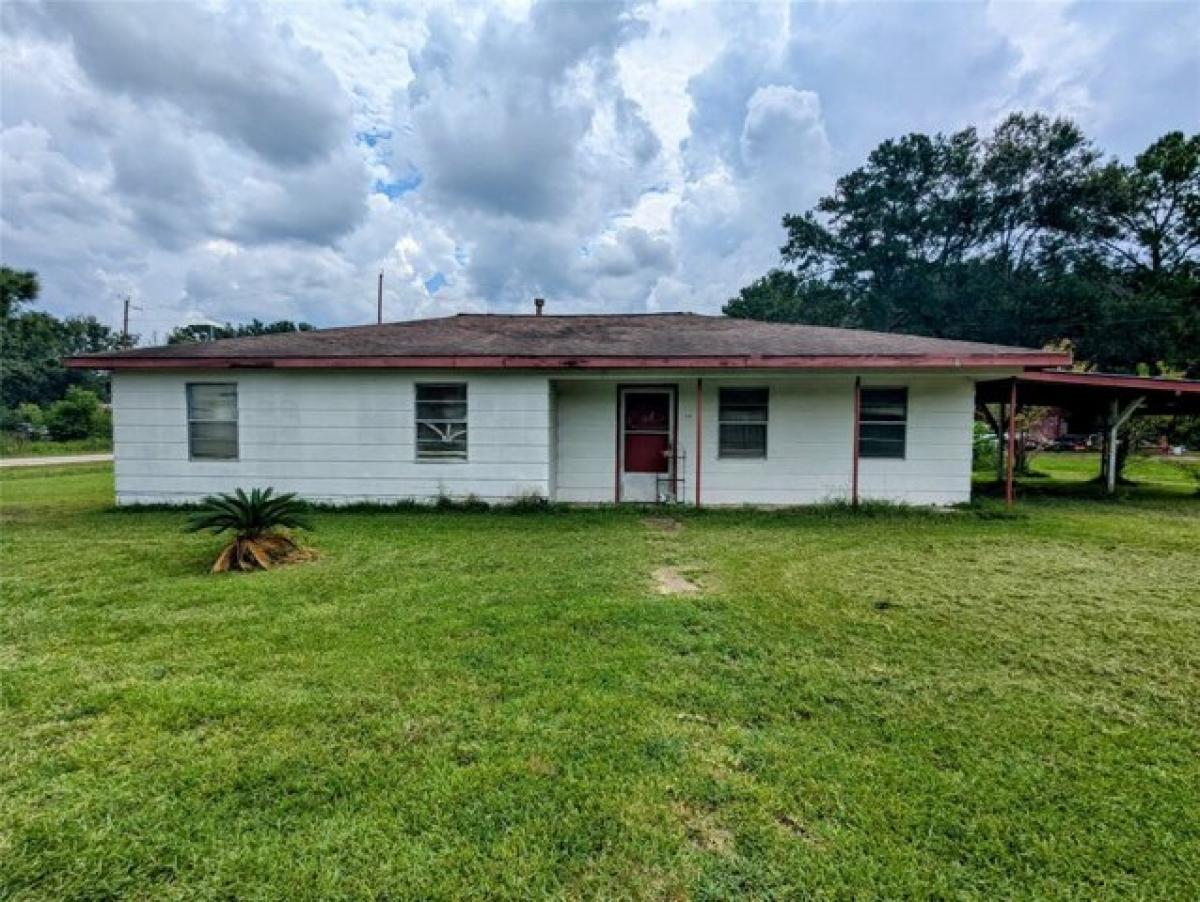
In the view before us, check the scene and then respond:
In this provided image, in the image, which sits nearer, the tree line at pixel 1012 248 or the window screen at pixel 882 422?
the window screen at pixel 882 422

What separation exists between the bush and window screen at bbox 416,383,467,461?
2522 centimetres

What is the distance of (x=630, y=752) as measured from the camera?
240 cm

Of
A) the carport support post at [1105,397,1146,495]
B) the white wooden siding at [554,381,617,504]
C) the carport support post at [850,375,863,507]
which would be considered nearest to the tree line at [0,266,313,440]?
the white wooden siding at [554,381,617,504]

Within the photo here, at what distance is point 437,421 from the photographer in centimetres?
880

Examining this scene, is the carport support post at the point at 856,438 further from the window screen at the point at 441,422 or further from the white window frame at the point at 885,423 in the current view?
the window screen at the point at 441,422

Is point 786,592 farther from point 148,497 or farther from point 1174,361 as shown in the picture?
point 1174,361

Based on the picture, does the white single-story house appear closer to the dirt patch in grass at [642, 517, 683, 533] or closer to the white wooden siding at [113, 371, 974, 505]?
the white wooden siding at [113, 371, 974, 505]

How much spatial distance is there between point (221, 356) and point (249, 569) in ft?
15.8

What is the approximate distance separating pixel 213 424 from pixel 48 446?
20318mm

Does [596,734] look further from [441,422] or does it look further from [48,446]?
[48,446]

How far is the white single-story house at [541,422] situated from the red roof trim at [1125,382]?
4.54ft

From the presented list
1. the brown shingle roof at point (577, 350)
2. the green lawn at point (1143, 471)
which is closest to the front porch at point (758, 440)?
the brown shingle roof at point (577, 350)

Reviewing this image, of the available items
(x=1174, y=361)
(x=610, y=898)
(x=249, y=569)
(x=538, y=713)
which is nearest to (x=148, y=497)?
(x=249, y=569)

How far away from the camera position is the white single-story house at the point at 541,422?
8.49m
